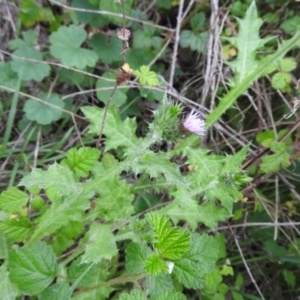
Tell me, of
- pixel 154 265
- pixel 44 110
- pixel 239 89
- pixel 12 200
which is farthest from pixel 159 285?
pixel 44 110

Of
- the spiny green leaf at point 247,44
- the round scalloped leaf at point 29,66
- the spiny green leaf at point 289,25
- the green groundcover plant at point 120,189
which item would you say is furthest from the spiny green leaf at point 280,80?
the round scalloped leaf at point 29,66

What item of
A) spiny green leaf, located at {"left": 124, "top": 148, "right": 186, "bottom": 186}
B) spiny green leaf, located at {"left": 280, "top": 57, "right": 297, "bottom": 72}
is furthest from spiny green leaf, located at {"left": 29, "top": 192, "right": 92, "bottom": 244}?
spiny green leaf, located at {"left": 280, "top": 57, "right": 297, "bottom": 72}

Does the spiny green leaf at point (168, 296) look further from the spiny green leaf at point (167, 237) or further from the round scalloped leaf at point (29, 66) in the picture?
the round scalloped leaf at point (29, 66)

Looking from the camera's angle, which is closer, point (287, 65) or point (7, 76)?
point (287, 65)

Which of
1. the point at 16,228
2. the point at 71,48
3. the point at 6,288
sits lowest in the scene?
the point at 6,288

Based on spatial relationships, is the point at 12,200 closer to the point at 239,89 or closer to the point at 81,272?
the point at 81,272

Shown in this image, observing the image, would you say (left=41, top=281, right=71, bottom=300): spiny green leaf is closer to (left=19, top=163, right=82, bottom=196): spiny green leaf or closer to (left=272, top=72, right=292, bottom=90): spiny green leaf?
(left=19, top=163, right=82, bottom=196): spiny green leaf
